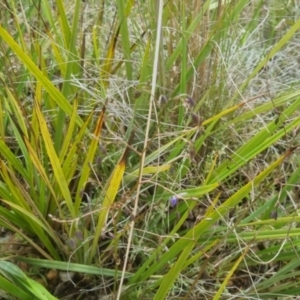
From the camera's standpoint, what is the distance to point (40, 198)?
0.98m

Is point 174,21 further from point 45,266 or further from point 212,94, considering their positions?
point 45,266

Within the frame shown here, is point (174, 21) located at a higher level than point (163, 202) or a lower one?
higher

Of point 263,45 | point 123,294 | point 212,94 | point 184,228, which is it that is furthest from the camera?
point 263,45

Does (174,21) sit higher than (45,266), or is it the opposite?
(174,21)

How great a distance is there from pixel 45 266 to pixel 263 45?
0.74 m

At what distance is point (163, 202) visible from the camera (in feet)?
3.31

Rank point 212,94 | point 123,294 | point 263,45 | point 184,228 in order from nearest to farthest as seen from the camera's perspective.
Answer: point 123,294, point 184,228, point 212,94, point 263,45

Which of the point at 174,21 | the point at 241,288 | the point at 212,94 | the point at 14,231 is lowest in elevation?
the point at 241,288

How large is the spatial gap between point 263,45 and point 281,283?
0.59 meters

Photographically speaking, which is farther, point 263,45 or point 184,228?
point 263,45

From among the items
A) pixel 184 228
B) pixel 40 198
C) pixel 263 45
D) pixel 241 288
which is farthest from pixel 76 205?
pixel 263 45

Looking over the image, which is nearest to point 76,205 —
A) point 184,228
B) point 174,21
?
point 184,228

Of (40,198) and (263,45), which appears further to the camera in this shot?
(263,45)

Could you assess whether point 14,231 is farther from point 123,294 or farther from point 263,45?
point 263,45
